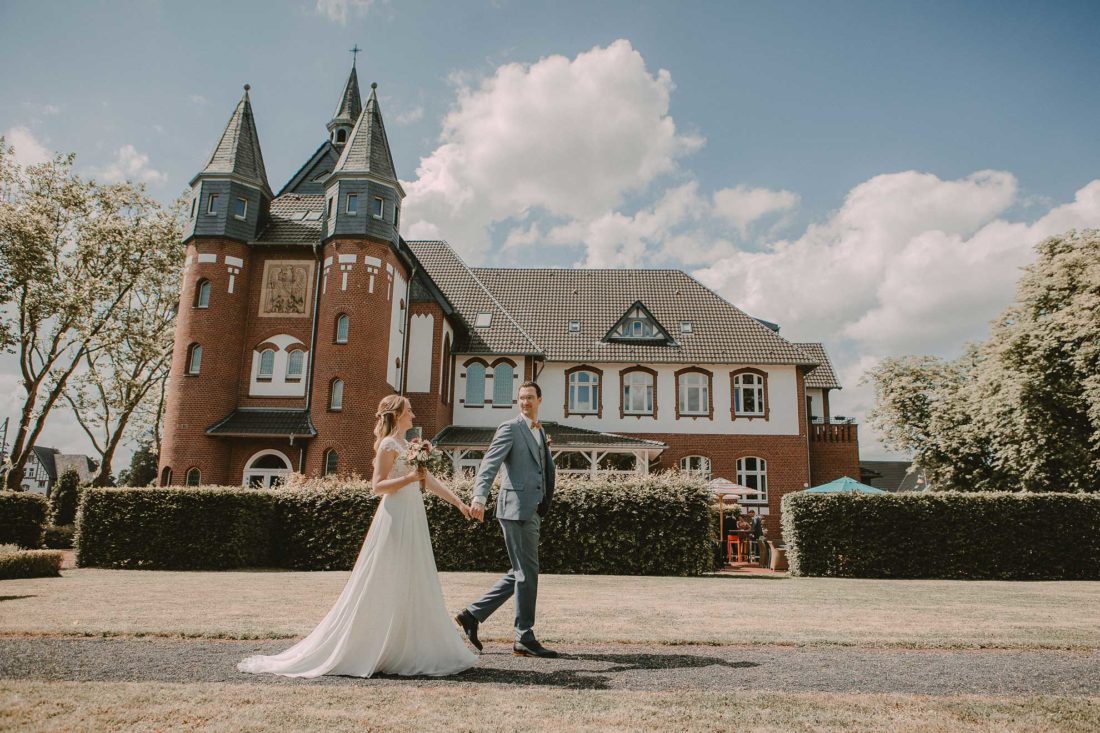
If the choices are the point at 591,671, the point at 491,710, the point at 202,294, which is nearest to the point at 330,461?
the point at 202,294

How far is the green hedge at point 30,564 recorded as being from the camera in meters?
12.7

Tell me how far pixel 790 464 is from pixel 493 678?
89.0 ft

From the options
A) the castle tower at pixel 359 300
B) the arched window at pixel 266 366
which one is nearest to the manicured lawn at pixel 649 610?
the castle tower at pixel 359 300

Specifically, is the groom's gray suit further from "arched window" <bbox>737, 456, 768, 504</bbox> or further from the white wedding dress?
"arched window" <bbox>737, 456, 768, 504</bbox>

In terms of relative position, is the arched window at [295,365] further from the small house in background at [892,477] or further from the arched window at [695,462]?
the small house in background at [892,477]

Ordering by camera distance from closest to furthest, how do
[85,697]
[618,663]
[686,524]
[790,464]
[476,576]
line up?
[85,697], [618,663], [476,576], [686,524], [790,464]

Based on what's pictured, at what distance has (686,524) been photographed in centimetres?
1571

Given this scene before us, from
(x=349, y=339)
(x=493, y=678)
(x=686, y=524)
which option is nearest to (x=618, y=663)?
(x=493, y=678)

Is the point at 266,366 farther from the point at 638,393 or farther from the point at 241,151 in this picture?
the point at 638,393

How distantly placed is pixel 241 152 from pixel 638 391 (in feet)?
57.8

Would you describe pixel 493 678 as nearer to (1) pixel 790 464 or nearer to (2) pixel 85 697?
(2) pixel 85 697

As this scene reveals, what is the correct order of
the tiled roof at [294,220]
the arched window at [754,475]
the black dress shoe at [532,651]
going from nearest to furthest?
the black dress shoe at [532,651] < the tiled roof at [294,220] < the arched window at [754,475]

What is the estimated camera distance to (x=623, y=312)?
3334 centimetres

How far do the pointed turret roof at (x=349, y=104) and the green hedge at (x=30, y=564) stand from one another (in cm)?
2567
